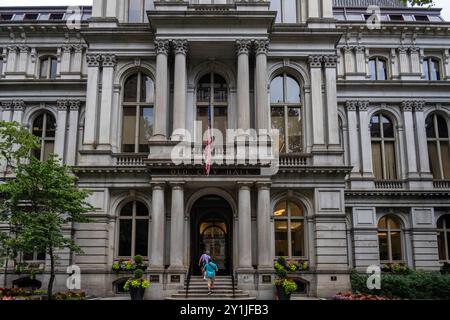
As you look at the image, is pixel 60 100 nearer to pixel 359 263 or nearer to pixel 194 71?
pixel 194 71

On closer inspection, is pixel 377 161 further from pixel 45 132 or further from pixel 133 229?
pixel 45 132

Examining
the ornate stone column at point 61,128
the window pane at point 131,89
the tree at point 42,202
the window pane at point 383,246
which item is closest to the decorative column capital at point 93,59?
the window pane at point 131,89

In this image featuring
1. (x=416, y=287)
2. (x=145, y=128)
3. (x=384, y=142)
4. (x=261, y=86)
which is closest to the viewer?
(x=416, y=287)

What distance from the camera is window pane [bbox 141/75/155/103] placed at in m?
27.9

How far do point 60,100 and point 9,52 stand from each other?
18.2ft

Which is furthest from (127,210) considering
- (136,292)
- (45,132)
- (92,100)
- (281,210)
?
(45,132)

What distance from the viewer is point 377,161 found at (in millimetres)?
33156

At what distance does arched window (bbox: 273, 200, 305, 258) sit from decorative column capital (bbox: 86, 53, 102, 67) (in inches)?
537

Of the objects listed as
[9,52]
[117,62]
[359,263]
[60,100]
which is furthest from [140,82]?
[359,263]

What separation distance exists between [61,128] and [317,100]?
1743cm

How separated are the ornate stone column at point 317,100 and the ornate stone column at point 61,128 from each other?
55.4ft

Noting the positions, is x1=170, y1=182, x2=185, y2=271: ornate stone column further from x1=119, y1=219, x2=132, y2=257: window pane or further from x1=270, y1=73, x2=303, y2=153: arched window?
x1=270, y1=73, x2=303, y2=153: arched window

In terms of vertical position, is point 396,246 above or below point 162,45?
below

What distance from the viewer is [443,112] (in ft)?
110
